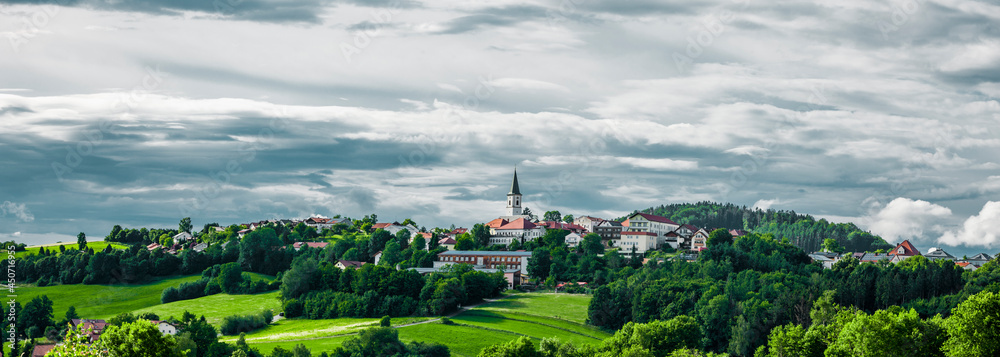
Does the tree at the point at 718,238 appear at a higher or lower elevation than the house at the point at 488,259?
higher

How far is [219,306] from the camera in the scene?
413 feet

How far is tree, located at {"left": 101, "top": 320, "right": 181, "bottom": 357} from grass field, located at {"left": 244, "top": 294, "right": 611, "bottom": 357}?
46.8 m

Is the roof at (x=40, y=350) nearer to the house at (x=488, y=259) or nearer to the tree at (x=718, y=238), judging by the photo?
the house at (x=488, y=259)

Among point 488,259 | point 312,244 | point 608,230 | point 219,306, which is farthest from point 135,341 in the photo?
point 608,230

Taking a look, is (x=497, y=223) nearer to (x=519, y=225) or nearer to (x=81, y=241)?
(x=519, y=225)

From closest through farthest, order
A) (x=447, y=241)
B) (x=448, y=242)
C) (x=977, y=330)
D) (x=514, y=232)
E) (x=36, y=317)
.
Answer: (x=977, y=330) → (x=36, y=317) → (x=448, y=242) → (x=447, y=241) → (x=514, y=232)

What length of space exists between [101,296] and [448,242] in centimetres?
6001

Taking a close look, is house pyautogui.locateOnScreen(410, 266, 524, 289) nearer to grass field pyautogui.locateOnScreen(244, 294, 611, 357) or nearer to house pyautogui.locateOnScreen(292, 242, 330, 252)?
grass field pyautogui.locateOnScreen(244, 294, 611, 357)

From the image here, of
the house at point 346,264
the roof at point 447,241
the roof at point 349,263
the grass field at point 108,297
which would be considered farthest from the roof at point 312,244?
the roof at point 447,241

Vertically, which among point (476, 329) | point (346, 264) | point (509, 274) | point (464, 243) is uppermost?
point (464, 243)

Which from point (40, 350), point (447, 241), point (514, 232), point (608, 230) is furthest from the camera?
point (608, 230)

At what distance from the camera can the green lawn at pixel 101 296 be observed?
12681 cm

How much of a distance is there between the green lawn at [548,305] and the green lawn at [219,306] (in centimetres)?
3220

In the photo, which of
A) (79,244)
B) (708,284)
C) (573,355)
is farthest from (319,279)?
(79,244)
